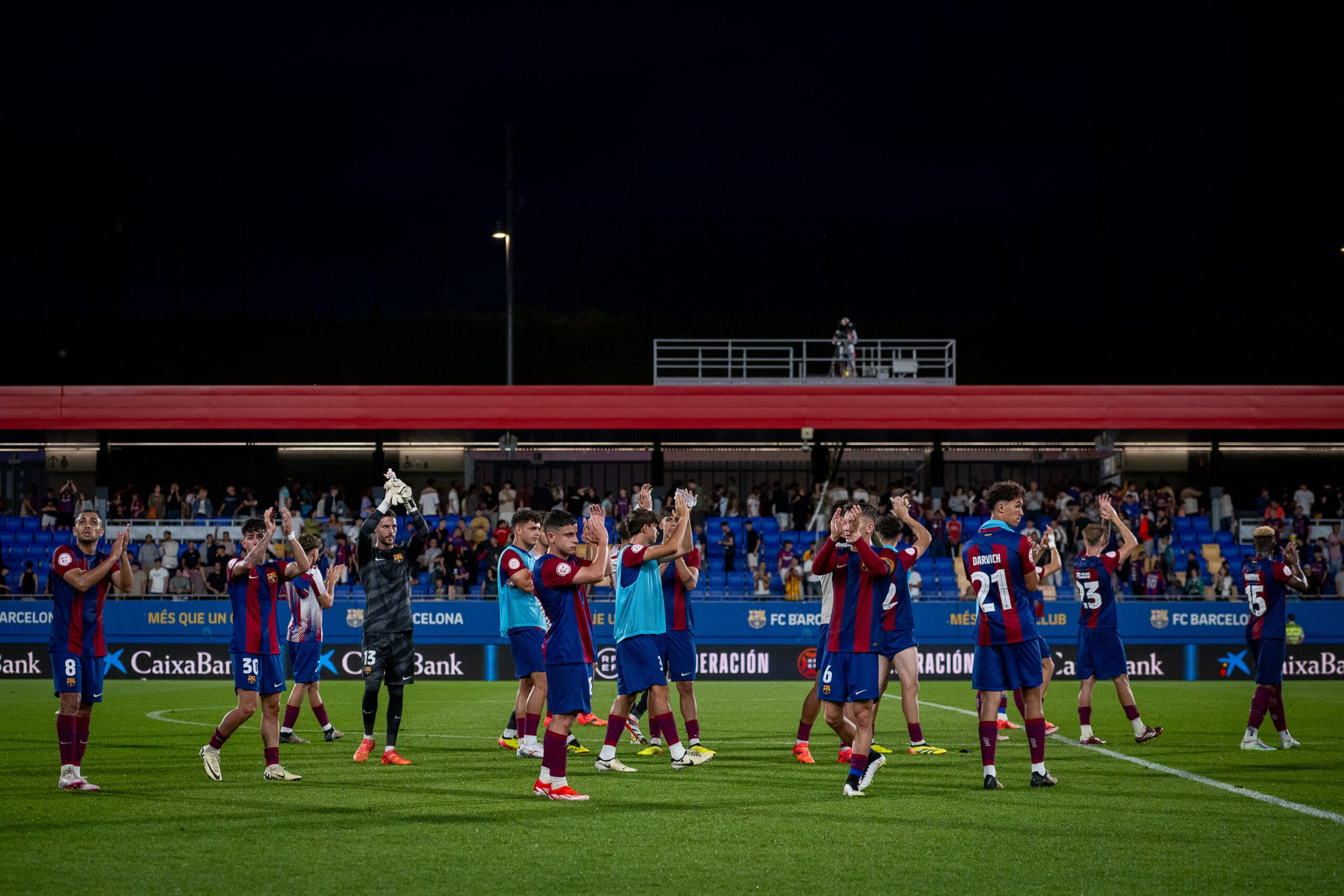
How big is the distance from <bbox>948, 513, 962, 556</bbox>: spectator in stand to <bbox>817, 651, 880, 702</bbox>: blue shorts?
19.4 m

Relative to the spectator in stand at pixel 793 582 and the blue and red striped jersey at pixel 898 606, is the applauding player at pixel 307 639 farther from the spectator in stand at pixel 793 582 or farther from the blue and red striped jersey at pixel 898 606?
the spectator in stand at pixel 793 582

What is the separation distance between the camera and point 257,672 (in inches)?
397

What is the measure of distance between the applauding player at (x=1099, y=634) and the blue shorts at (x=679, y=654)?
413 centimetres

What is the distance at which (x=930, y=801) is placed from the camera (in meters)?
8.91

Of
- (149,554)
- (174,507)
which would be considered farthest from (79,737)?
(174,507)

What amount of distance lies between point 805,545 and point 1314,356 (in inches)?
1206

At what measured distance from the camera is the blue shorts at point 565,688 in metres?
8.59

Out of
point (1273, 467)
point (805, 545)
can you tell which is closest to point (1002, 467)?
point (1273, 467)

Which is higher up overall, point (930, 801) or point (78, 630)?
point (78, 630)

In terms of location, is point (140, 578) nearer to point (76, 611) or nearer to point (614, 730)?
point (76, 611)

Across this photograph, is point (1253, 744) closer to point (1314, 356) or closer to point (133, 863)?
point (133, 863)

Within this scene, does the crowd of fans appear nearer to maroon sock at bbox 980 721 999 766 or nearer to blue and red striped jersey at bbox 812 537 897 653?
maroon sock at bbox 980 721 999 766

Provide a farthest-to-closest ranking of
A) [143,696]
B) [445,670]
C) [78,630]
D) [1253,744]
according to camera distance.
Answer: [445,670], [143,696], [1253,744], [78,630]

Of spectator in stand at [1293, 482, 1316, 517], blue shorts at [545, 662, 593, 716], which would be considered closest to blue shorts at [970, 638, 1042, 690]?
blue shorts at [545, 662, 593, 716]
